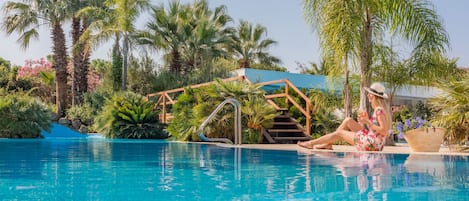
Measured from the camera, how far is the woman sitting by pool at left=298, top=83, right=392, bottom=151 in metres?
8.14

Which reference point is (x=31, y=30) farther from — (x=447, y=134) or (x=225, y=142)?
(x=447, y=134)

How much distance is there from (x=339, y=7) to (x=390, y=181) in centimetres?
705

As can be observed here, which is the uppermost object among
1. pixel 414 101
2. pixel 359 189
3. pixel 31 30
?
pixel 31 30

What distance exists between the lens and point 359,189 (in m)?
3.80

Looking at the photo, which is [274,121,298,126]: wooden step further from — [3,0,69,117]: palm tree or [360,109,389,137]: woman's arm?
[3,0,69,117]: palm tree

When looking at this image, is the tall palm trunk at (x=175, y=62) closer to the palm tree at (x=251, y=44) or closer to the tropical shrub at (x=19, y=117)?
the palm tree at (x=251, y=44)

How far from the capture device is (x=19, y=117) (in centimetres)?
1612

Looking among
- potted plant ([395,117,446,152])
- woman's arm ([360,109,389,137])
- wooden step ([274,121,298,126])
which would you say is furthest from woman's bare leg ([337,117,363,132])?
wooden step ([274,121,298,126])

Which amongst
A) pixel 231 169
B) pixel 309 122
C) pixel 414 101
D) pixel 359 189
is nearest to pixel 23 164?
pixel 231 169

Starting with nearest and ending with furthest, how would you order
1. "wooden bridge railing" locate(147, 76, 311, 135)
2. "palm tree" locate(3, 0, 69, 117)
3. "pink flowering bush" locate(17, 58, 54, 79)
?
1. "wooden bridge railing" locate(147, 76, 311, 135)
2. "palm tree" locate(3, 0, 69, 117)
3. "pink flowering bush" locate(17, 58, 54, 79)

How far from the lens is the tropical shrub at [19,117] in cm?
1600

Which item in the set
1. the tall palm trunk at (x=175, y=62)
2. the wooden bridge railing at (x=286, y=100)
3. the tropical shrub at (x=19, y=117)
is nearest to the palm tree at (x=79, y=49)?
the tall palm trunk at (x=175, y=62)

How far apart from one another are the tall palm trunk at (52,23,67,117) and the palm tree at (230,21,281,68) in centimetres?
1300

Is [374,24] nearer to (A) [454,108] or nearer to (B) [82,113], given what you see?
(A) [454,108]
